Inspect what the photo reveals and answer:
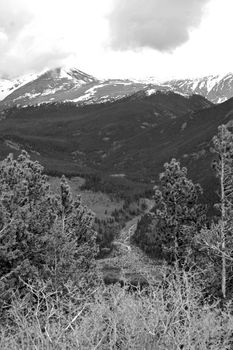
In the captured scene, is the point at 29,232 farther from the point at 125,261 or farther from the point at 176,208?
the point at 125,261

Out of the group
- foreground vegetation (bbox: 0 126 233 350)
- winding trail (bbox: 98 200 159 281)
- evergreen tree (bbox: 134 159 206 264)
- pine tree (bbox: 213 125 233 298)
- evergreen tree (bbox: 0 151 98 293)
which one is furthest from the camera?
winding trail (bbox: 98 200 159 281)

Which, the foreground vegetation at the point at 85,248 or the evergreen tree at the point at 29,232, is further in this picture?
the evergreen tree at the point at 29,232

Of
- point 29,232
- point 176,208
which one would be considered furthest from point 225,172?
point 29,232

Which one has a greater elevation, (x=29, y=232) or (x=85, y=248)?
(x=29, y=232)

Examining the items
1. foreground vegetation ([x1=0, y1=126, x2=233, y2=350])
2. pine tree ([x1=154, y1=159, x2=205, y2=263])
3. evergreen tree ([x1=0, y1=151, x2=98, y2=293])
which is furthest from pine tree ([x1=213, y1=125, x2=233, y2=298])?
evergreen tree ([x1=0, y1=151, x2=98, y2=293])

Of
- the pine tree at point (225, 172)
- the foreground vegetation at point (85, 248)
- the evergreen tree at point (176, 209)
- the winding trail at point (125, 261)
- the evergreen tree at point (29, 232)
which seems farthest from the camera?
the winding trail at point (125, 261)

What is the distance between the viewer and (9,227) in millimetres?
37594

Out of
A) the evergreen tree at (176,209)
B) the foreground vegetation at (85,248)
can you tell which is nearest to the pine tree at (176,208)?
→ the evergreen tree at (176,209)

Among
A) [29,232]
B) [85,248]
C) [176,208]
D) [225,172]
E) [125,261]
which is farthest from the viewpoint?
[125,261]

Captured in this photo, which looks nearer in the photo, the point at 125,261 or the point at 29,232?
the point at 29,232

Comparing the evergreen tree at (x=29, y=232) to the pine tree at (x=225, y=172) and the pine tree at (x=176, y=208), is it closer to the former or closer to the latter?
the pine tree at (x=176, y=208)

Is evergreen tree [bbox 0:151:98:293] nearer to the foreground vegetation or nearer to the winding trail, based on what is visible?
the foreground vegetation

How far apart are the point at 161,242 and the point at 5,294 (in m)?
22.3

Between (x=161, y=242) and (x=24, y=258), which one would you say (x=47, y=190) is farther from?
(x=161, y=242)
